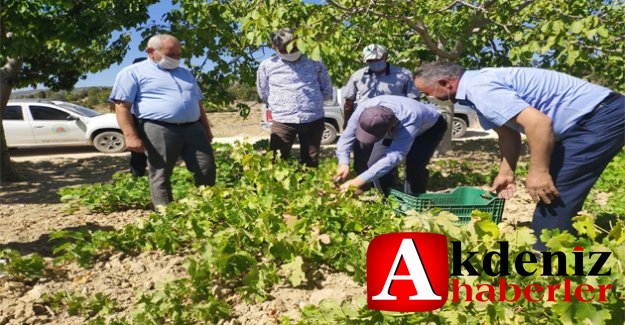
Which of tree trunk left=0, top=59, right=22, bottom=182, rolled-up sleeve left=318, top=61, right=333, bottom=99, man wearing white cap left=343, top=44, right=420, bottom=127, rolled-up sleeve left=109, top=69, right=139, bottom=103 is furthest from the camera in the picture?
tree trunk left=0, top=59, right=22, bottom=182

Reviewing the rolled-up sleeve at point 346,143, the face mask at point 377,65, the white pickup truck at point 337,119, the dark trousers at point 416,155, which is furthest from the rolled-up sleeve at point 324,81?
the white pickup truck at point 337,119

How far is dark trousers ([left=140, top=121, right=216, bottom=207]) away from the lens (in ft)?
14.7

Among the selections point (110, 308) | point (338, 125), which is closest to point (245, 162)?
point (110, 308)

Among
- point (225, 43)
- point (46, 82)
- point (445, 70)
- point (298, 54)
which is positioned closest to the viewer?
point (445, 70)

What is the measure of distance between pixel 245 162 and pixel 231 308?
1698 mm

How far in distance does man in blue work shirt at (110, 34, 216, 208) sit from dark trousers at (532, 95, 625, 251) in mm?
2809

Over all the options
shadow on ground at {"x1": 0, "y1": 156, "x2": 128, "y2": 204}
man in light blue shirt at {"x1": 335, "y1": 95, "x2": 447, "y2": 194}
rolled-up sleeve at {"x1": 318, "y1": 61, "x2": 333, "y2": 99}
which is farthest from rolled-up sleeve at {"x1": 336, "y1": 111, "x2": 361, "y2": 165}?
shadow on ground at {"x1": 0, "y1": 156, "x2": 128, "y2": 204}

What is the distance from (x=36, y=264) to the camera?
128 inches

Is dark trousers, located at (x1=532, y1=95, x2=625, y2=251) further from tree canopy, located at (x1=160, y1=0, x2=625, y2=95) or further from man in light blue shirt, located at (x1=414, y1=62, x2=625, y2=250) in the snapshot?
tree canopy, located at (x1=160, y1=0, x2=625, y2=95)

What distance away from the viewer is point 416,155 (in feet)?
15.4

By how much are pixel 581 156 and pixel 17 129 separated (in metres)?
12.1

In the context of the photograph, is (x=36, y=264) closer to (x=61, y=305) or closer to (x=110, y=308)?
(x=61, y=305)

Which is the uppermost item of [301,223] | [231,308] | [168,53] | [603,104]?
[168,53]

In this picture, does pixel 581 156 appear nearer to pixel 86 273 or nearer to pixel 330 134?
pixel 86 273
